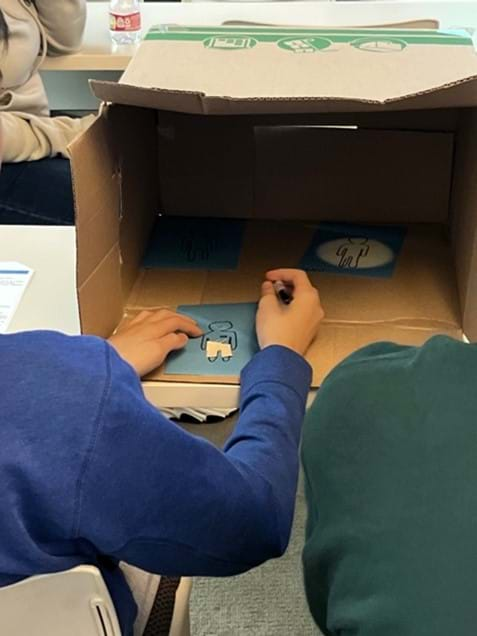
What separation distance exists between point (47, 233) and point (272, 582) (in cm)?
69

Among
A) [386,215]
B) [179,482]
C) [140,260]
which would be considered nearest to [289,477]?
[179,482]

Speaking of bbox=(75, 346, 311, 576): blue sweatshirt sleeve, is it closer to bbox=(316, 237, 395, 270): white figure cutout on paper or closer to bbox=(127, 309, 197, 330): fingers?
bbox=(127, 309, 197, 330): fingers

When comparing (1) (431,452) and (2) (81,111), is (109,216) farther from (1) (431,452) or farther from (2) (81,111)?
(2) (81,111)

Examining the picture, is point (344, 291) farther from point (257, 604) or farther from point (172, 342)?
point (257, 604)

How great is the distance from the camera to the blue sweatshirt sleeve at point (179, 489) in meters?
0.63

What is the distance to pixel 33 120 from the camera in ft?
6.34

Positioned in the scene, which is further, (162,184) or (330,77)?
(162,184)

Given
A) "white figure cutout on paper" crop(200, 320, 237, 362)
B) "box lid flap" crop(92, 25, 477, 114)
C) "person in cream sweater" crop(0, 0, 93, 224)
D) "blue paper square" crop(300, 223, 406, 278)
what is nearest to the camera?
"box lid flap" crop(92, 25, 477, 114)

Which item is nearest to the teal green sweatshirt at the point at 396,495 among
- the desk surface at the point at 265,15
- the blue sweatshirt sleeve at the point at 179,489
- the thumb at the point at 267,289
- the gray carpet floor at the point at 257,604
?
the blue sweatshirt sleeve at the point at 179,489

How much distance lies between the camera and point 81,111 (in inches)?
99.9

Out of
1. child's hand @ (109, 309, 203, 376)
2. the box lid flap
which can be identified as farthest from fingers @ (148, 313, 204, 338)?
the box lid flap

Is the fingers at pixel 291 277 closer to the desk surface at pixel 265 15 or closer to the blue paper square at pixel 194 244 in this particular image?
the blue paper square at pixel 194 244

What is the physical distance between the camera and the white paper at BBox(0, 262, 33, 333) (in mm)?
1012

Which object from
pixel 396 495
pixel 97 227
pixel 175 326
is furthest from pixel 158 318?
pixel 396 495
